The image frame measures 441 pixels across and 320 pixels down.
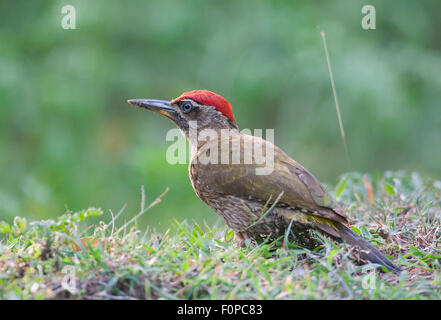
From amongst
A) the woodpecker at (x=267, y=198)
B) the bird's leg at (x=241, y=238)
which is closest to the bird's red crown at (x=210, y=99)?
the woodpecker at (x=267, y=198)

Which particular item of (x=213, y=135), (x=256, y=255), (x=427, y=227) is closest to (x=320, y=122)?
(x=213, y=135)

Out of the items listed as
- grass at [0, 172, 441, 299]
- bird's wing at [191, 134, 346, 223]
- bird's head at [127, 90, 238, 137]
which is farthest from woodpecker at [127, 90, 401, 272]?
bird's head at [127, 90, 238, 137]

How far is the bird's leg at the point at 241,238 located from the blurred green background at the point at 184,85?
3171 mm

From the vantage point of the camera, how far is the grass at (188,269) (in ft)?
9.56

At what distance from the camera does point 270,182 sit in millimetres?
3887

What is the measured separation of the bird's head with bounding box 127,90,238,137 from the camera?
478 cm

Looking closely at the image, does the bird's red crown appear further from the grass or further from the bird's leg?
the grass

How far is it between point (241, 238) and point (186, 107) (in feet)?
4.44

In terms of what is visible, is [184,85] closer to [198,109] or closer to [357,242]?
[198,109]

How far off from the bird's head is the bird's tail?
1.40 meters

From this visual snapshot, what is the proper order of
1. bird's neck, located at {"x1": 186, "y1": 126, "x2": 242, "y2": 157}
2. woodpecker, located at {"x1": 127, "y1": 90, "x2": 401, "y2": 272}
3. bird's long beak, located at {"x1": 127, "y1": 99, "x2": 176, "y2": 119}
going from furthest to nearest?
bird's long beak, located at {"x1": 127, "y1": 99, "x2": 176, "y2": 119} → bird's neck, located at {"x1": 186, "y1": 126, "x2": 242, "y2": 157} → woodpecker, located at {"x1": 127, "y1": 90, "x2": 401, "y2": 272}

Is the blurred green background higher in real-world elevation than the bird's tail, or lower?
higher

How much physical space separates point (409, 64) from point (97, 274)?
6536mm
